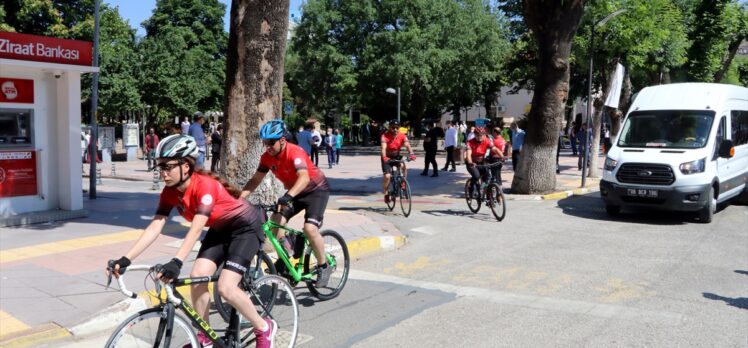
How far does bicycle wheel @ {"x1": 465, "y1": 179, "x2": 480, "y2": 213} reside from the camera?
1191cm

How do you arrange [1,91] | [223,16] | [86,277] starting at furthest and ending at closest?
1. [223,16]
2. [1,91]
3. [86,277]

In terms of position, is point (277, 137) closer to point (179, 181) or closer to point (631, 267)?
point (179, 181)

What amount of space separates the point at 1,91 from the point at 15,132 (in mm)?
751

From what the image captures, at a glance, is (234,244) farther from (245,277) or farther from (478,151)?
(478,151)

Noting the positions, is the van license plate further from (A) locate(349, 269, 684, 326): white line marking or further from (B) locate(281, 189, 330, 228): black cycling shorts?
(B) locate(281, 189, 330, 228): black cycling shorts

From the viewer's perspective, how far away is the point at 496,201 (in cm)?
1141

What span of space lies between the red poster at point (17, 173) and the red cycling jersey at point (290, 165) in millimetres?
6580

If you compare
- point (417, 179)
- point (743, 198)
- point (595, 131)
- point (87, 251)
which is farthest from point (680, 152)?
point (87, 251)

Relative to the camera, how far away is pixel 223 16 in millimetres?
49000

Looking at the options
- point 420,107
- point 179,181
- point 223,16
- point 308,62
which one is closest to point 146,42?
point 308,62

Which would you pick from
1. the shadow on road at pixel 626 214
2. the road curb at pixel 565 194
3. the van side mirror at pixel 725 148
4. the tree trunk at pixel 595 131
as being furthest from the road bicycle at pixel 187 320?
the tree trunk at pixel 595 131

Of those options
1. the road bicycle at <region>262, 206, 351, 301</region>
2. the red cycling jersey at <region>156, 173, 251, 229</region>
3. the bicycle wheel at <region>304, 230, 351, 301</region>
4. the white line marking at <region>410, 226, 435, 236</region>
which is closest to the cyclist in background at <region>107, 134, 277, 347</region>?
the red cycling jersey at <region>156, 173, 251, 229</region>

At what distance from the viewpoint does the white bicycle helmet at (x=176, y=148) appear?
383 cm

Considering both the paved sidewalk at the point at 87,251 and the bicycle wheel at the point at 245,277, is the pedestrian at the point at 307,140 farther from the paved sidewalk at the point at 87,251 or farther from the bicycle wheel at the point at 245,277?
the bicycle wheel at the point at 245,277
